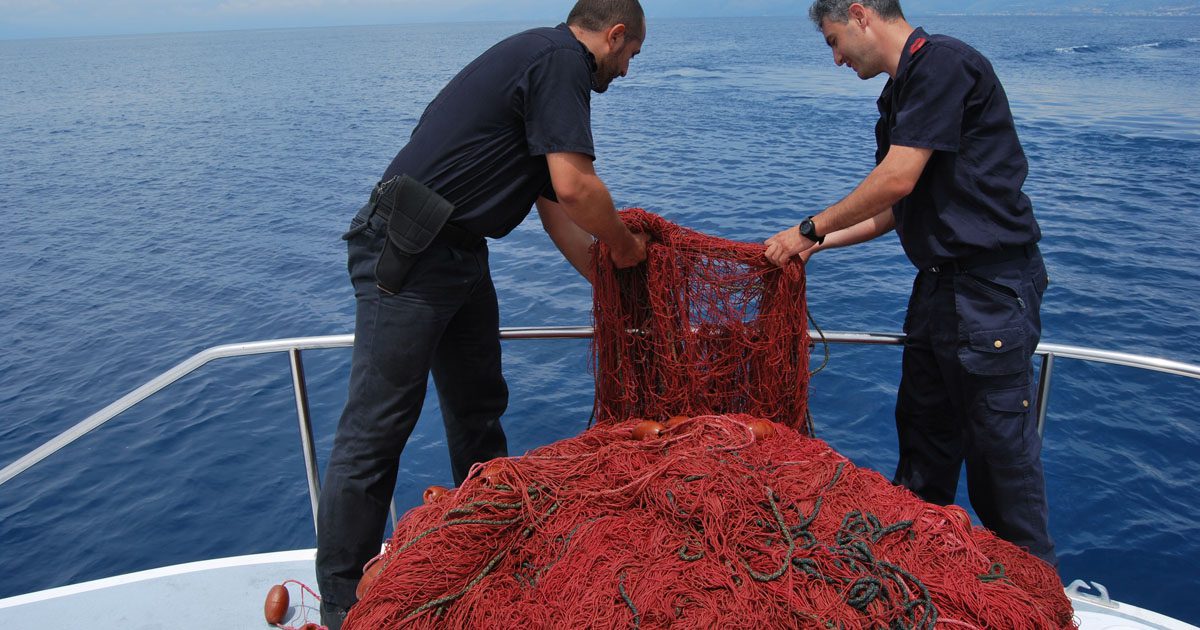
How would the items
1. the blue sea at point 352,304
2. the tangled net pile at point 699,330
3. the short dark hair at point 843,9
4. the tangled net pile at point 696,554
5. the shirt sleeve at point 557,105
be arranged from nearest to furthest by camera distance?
the tangled net pile at point 696,554 < the shirt sleeve at point 557,105 < the short dark hair at point 843,9 < the tangled net pile at point 699,330 < the blue sea at point 352,304

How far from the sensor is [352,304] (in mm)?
12148

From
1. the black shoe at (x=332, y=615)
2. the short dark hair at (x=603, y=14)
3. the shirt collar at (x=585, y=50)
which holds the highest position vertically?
the short dark hair at (x=603, y=14)

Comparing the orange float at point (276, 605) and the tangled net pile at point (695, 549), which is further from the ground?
the tangled net pile at point (695, 549)

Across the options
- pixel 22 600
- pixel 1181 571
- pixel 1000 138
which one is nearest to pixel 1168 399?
pixel 1181 571

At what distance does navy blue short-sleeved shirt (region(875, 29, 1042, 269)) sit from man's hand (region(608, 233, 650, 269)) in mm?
895

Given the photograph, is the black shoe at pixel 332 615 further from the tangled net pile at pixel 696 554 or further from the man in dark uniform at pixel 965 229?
the man in dark uniform at pixel 965 229

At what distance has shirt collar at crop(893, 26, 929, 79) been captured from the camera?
259 centimetres

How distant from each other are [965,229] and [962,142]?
280 mm

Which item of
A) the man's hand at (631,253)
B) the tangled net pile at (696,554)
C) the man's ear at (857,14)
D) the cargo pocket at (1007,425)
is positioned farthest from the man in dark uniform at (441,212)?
the cargo pocket at (1007,425)

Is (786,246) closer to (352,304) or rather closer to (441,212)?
(441,212)

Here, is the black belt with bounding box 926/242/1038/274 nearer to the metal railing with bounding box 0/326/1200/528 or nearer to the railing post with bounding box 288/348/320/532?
the metal railing with bounding box 0/326/1200/528

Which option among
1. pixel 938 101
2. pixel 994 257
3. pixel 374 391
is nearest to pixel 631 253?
pixel 374 391

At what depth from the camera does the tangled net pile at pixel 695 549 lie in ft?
5.50

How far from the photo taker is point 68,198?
1938 centimetres
